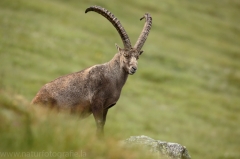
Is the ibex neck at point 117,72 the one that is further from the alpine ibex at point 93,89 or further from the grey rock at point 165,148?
the grey rock at point 165,148

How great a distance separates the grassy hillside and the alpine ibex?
2.44m

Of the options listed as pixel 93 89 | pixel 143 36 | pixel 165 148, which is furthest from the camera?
pixel 143 36

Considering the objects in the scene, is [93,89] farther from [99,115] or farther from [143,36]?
[143,36]

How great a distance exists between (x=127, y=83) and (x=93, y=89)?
3404 cm

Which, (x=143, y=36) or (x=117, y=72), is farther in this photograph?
(x=143, y=36)

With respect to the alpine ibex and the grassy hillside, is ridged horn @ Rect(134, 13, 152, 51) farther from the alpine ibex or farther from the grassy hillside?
the grassy hillside

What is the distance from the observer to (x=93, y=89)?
13.0 metres

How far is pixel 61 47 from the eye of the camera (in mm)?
49531

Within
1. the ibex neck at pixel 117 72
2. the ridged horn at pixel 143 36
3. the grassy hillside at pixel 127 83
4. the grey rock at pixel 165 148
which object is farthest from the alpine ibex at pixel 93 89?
the grassy hillside at pixel 127 83

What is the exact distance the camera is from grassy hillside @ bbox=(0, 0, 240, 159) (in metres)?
7.12

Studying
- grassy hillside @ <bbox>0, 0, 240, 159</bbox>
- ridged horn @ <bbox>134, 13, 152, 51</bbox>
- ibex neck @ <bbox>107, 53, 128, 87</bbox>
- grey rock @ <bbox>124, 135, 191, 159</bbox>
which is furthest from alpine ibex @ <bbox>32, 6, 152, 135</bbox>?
grassy hillside @ <bbox>0, 0, 240, 159</bbox>

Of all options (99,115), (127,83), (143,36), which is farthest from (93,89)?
(127,83)

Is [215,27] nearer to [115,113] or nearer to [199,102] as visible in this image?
[199,102]

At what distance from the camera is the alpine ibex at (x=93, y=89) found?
12.7 metres
